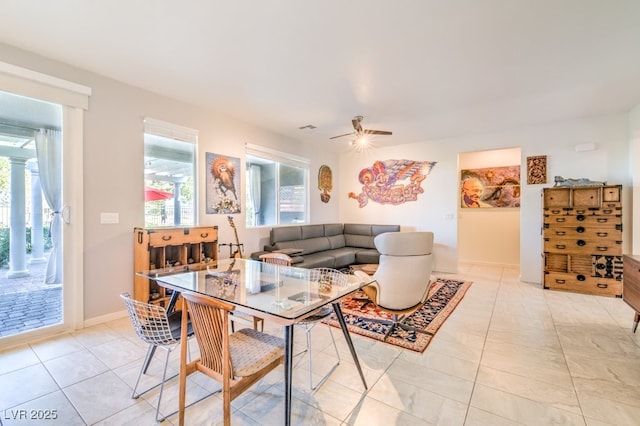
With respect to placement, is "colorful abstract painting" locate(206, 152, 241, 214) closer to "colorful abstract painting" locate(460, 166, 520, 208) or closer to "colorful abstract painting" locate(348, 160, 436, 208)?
"colorful abstract painting" locate(348, 160, 436, 208)

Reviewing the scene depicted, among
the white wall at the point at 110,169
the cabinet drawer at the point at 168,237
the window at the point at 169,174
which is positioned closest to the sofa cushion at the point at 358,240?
the window at the point at 169,174

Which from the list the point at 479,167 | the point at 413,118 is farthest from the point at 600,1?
the point at 479,167

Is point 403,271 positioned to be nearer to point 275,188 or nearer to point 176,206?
point 176,206

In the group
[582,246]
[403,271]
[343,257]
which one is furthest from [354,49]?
[582,246]

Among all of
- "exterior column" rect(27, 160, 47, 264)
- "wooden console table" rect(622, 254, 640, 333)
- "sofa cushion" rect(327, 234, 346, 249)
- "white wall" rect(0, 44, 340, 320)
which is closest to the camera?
"wooden console table" rect(622, 254, 640, 333)

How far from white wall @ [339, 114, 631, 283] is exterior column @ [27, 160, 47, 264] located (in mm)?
5432

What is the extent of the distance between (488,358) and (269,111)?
3812 millimetres

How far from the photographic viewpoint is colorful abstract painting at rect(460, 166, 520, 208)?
5.99 metres

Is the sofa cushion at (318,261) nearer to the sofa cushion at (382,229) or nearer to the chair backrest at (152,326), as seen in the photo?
the sofa cushion at (382,229)

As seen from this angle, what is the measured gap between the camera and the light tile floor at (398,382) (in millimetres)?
1679

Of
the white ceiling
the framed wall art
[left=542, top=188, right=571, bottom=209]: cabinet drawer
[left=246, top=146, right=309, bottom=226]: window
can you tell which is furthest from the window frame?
[left=542, top=188, right=571, bottom=209]: cabinet drawer

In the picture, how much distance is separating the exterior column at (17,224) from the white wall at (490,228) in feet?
21.6

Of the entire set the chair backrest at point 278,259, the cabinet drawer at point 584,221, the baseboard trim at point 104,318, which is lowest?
the baseboard trim at point 104,318

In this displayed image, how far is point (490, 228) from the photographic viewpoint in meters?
6.27
